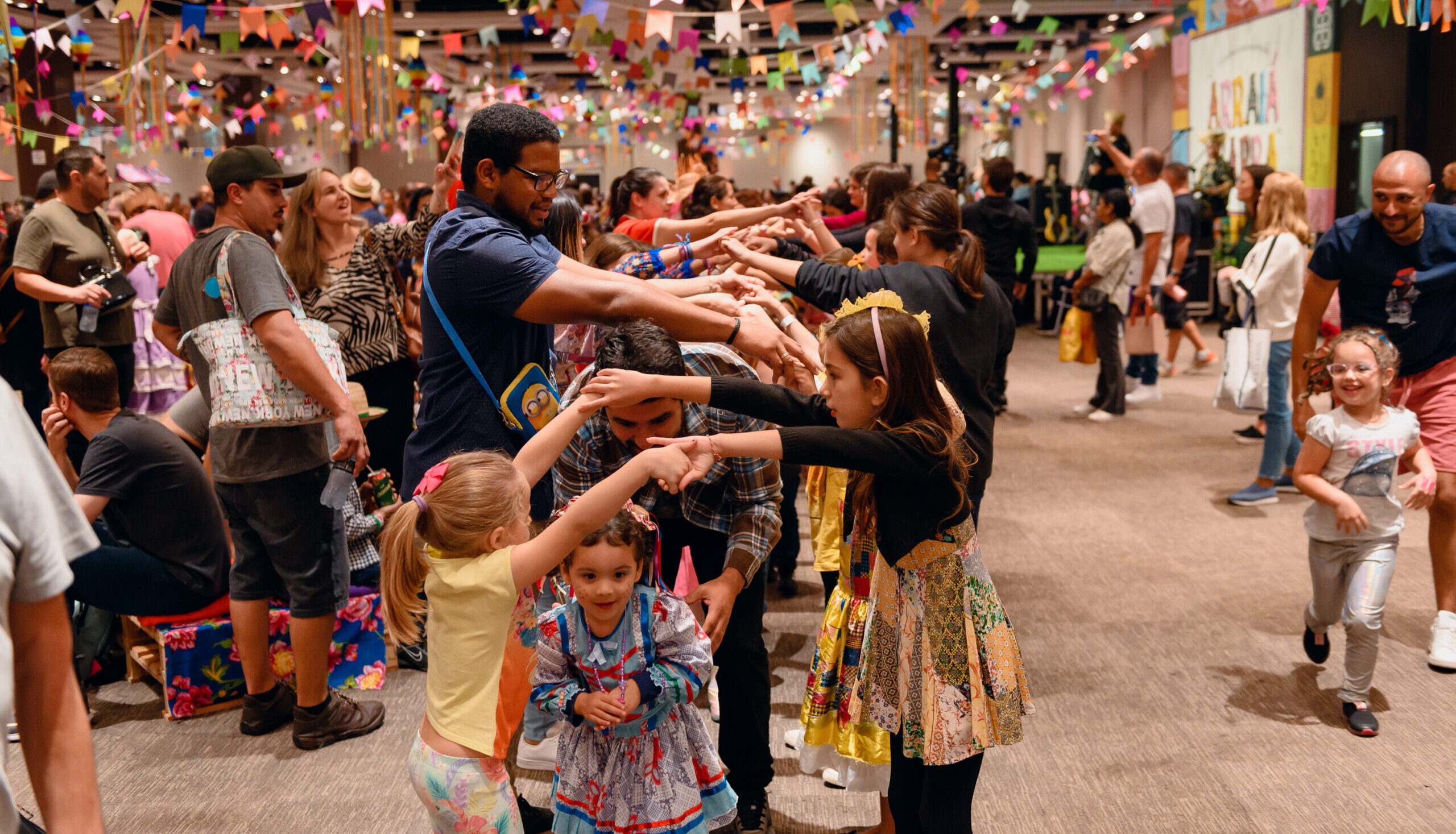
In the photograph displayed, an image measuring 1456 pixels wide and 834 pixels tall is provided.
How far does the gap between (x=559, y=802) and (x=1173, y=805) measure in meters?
1.51

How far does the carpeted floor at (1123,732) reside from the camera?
2.66m

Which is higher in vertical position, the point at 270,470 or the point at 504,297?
the point at 504,297

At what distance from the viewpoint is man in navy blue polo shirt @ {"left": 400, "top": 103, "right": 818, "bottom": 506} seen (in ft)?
6.91

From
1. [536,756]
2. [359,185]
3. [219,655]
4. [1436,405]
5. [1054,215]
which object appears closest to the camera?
[536,756]

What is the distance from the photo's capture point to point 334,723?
3.13 metres

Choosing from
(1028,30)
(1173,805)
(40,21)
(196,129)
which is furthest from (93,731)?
(196,129)

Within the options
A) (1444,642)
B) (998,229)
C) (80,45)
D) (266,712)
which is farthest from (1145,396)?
(80,45)

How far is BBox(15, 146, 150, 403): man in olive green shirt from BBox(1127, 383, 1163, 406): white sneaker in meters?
6.29

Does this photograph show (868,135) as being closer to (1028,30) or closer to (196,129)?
(1028,30)

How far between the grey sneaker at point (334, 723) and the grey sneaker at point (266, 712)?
0.08 metres

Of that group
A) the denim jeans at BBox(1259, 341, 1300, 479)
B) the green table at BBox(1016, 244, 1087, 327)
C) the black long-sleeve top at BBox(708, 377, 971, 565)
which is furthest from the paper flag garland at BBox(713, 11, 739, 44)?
the green table at BBox(1016, 244, 1087, 327)

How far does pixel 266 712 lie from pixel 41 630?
7.63ft

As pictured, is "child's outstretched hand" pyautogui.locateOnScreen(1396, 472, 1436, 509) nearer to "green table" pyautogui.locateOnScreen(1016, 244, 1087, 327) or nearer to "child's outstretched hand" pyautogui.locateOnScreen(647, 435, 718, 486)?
"child's outstretched hand" pyautogui.locateOnScreen(647, 435, 718, 486)

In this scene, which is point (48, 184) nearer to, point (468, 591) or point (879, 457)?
point (468, 591)
